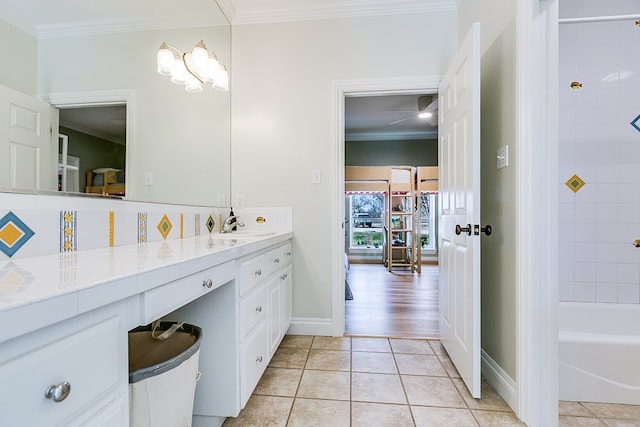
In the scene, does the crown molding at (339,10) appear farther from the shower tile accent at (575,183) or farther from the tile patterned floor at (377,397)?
the tile patterned floor at (377,397)

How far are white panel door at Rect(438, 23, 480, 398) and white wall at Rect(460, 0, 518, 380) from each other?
16cm

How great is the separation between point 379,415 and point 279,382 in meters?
0.58

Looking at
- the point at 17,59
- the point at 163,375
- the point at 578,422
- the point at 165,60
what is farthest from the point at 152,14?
the point at 578,422

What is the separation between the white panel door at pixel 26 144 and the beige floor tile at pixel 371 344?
1.97m

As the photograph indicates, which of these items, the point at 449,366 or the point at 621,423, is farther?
the point at 449,366

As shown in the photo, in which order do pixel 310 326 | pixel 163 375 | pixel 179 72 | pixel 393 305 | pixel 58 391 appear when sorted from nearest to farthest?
1. pixel 58 391
2. pixel 163 375
3. pixel 179 72
4. pixel 310 326
5. pixel 393 305

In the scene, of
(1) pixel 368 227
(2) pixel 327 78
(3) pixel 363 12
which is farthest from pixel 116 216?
(1) pixel 368 227

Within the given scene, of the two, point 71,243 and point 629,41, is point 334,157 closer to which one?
point 71,243

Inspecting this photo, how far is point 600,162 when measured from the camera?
2.18 m

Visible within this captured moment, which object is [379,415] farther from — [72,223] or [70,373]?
[72,223]

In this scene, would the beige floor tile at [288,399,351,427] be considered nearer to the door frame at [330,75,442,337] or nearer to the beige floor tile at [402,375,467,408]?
the beige floor tile at [402,375,467,408]

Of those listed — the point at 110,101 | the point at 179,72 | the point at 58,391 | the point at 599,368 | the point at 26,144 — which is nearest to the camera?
the point at 58,391

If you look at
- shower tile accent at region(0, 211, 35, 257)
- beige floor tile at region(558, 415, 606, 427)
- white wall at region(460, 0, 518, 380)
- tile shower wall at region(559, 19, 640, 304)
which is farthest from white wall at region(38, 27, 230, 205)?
tile shower wall at region(559, 19, 640, 304)

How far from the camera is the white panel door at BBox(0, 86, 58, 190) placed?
906mm
